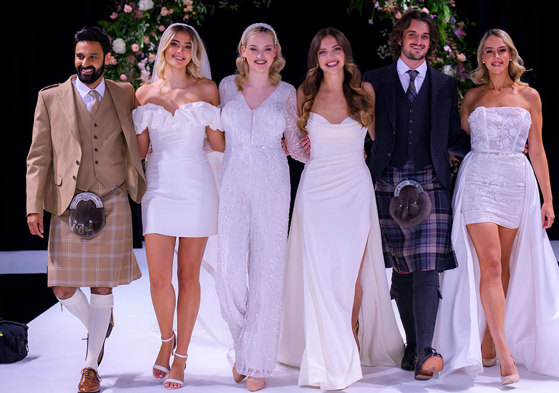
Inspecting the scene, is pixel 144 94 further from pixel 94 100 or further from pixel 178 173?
pixel 178 173

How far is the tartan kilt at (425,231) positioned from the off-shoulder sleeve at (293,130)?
0.48 m

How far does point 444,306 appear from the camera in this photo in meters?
4.11

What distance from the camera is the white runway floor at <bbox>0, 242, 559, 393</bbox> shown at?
3.80m

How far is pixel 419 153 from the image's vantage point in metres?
4.00

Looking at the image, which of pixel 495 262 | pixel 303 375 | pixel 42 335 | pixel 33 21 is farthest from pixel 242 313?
pixel 33 21

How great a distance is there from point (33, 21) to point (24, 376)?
212 inches

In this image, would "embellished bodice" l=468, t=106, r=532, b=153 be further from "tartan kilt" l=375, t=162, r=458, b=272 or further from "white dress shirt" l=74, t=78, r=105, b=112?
"white dress shirt" l=74, t=78, r=105, b=112

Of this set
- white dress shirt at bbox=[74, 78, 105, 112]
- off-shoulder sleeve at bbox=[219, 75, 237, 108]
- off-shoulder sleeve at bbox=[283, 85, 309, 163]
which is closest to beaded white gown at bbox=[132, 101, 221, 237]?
off-shoulder sleeve at bbox=[219, 75, 237, 108]

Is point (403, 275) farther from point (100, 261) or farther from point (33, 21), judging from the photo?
point (33, 21)

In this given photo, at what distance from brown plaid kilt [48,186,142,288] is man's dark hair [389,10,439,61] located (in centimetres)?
180

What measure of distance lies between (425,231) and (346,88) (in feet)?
2.98

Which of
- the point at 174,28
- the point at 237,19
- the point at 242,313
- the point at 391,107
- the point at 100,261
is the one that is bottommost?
the point at 242,313

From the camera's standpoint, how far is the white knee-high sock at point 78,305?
155 inches

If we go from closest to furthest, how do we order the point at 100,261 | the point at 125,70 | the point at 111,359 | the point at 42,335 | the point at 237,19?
the point at 100,261, the point at 111,359, the point at 42,335, the point at 125,70, the point at 237,19
